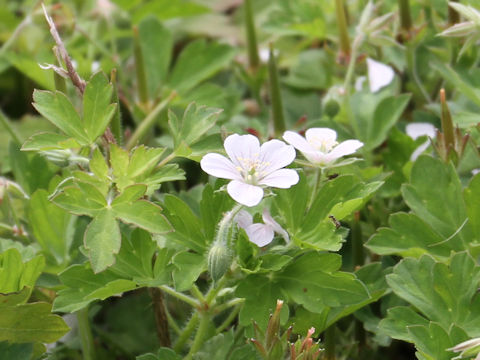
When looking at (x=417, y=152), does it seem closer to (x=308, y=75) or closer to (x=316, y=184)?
(x=316, y=184)

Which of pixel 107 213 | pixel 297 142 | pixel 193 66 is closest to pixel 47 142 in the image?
pixel 107 213

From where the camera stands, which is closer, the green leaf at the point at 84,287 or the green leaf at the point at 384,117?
the green leaf at the point at 84,287

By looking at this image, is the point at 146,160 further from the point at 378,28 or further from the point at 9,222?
the point at 378,28

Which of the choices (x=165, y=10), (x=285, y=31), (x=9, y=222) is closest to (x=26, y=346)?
(x=9, y=222)

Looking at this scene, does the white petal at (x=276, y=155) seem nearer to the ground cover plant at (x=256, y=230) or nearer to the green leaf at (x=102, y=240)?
the ground cover plant at (x=256, y=230)

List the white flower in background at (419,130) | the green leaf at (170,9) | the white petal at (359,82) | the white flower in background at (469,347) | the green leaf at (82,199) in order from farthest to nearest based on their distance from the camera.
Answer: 1. the green leaf at (170,9)
2. the white petal at (359,82)
3. the white flower in background at (419,130)
4. the green leaf at (82,199)
5. the white flower in background at (469,347)

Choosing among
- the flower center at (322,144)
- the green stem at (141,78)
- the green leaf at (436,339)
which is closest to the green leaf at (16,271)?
the flower center at (322,144)

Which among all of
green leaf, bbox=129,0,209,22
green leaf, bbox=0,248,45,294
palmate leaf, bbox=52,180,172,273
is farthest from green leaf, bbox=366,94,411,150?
green leaf, bbox=129,0,209,22
